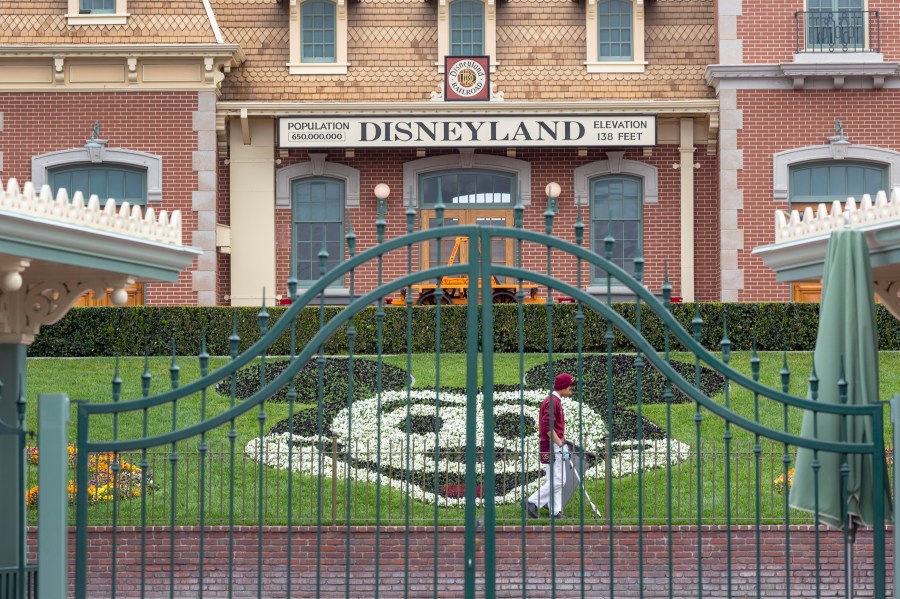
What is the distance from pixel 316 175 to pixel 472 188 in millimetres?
3065

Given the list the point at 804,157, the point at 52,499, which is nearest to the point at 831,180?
the point at 804,157

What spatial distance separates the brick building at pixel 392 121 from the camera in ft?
84.7

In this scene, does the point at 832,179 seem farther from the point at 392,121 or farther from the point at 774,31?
the point at 392,121

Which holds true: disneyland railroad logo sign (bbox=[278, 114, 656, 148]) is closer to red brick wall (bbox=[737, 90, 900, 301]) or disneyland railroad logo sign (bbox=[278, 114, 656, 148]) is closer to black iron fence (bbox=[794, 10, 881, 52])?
red brick wall (bbox=[737, 90, 900, 301])

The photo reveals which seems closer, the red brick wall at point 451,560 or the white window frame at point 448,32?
the red brick wall at point 451,560

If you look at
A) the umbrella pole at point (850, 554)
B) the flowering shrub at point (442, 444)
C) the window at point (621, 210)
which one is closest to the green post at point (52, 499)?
the umbrella pole at point (850, 554)

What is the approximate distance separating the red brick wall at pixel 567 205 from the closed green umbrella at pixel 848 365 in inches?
725

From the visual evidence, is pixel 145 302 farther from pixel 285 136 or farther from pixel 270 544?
pixel 270 544

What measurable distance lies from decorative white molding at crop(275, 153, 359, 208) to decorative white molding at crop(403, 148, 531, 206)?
1.03 meters

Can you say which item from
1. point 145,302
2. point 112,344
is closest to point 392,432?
point 112,344

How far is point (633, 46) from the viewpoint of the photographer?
27.4m

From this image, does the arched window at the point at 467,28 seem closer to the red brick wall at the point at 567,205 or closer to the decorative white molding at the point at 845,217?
the red brick wall at the point at 567,205

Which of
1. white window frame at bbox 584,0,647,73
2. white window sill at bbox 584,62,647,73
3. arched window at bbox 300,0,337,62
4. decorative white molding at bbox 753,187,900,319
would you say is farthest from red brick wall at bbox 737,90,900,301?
decorative white molding at bbox 753,187,900,319

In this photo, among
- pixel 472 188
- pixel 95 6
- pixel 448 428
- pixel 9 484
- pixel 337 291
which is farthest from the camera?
pixel 472 188
